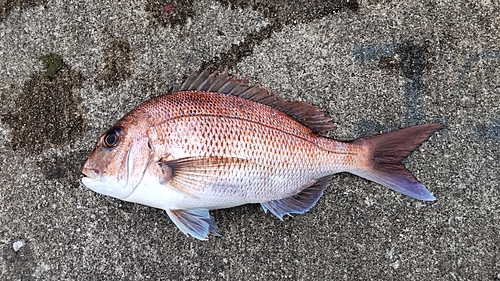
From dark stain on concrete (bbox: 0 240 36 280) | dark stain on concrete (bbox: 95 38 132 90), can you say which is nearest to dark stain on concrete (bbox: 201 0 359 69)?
dark stain on concrete (bbox: 95 38 132 90)

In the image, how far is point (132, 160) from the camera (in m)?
1.93

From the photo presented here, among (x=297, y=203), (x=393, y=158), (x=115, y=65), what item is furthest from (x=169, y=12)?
(x=393, y=158)

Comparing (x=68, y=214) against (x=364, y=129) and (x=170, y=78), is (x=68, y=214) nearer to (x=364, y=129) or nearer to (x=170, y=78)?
(x=170, y=78)

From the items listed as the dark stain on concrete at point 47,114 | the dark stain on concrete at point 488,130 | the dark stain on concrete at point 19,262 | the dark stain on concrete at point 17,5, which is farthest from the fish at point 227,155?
the dark stain on concrete at point 17,5

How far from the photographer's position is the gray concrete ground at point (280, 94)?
7.42 feet

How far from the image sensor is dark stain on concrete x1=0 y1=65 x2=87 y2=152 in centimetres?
241

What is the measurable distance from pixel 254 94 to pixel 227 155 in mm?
407

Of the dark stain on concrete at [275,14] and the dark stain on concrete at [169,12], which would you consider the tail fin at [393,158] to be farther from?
the dark stain on concrete at [169,12]

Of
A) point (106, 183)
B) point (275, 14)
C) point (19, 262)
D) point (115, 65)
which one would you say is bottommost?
point (19, 262)

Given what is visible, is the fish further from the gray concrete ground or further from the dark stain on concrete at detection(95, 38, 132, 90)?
the dark stain on concrete at detection(95, 38, 132, 90)

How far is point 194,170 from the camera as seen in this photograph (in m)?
1.93

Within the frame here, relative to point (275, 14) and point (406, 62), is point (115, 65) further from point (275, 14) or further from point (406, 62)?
point (406, 62)

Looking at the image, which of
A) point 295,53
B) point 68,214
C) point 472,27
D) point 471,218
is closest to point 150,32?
point 295,53

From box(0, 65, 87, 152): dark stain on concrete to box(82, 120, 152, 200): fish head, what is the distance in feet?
1.79
